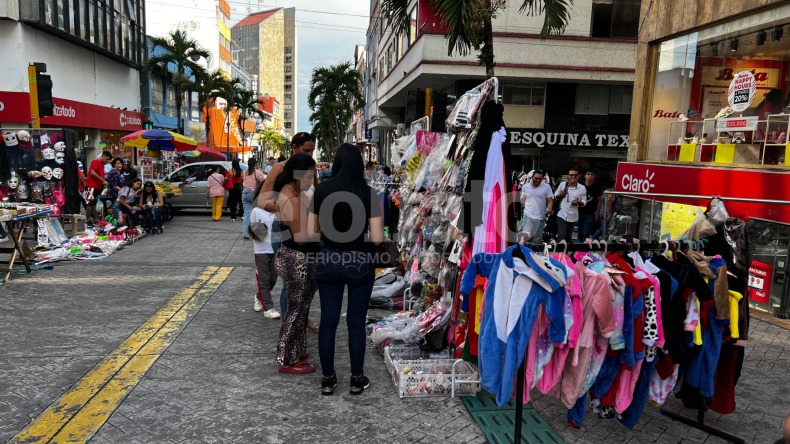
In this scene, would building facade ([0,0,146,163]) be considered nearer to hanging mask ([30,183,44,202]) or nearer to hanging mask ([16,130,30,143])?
hanging mask ([16,130,30,143])

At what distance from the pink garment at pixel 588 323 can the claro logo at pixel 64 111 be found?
20664 mm

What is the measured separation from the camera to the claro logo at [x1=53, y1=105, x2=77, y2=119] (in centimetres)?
1885

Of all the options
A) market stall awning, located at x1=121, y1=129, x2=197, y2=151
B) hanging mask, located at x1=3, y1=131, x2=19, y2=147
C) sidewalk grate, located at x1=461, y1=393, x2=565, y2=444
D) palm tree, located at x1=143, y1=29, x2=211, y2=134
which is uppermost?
palm tree, located at x1=143, y1=29, x2=211, y2=134

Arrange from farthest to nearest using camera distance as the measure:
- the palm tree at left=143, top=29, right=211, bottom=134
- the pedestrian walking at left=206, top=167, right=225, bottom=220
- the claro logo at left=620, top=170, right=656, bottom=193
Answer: the palm tree at left=143, top=29, right=211, bottom=134, the pedestrian walking at left=206, top=167, right=225, bottom=220, the claro logo at left=620, top=170, right=656, bottom=193

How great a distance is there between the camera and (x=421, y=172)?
19.6ft

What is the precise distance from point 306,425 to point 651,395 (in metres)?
2.33

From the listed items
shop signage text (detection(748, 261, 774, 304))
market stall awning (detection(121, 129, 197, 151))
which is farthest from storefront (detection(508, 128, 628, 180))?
shop signage text (detection(748, 261, 774, 304))

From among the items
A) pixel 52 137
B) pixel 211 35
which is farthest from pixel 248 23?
pixel 52 137

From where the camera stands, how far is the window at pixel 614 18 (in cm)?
1858

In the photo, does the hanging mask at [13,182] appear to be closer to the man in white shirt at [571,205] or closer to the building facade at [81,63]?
the building facade at [81,63]

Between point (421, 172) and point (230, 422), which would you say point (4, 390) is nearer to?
point (230, 422)

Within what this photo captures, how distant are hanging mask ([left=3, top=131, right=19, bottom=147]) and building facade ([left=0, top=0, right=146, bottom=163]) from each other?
7.13 m

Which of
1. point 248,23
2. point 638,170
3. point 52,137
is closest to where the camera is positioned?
point 638,170

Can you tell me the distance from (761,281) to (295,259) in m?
6.04
